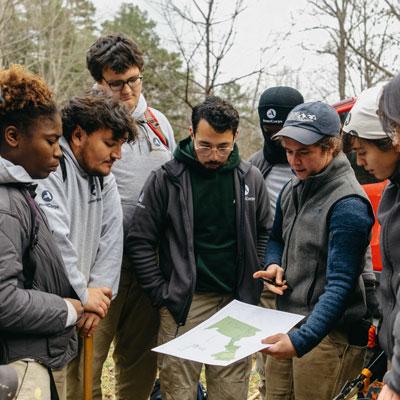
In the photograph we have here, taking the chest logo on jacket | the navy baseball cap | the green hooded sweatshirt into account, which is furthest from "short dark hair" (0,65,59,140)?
the chest logo on jacket

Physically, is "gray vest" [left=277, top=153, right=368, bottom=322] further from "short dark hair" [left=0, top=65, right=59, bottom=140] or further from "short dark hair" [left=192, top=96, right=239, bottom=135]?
"short dark hair" [left=0, top=65, right=59, bottom=140]

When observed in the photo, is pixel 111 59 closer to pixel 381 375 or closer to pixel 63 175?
pixel 63 175

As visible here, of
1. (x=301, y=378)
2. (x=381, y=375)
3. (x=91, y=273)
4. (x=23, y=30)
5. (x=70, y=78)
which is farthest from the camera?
(x=70, y=78)

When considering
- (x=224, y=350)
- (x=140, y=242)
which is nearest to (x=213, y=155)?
(x=140, y=242)

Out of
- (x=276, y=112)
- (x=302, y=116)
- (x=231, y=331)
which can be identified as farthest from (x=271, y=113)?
(x=231, y=331)

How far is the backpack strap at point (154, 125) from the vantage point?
3391 mm

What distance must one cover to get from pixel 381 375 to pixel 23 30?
1771 cm

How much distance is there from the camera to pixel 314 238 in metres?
2.55

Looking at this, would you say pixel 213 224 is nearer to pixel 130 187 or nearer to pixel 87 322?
pixel 130 187

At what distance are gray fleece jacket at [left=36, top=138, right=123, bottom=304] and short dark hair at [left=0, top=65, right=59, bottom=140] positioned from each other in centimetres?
44

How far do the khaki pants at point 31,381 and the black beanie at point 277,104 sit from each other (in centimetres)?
220

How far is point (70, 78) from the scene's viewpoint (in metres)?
25.8

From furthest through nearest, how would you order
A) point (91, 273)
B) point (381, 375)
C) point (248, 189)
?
point (248, 189) < point (91, 273) < point (381, 375)

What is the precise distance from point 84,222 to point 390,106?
5.08 ft
